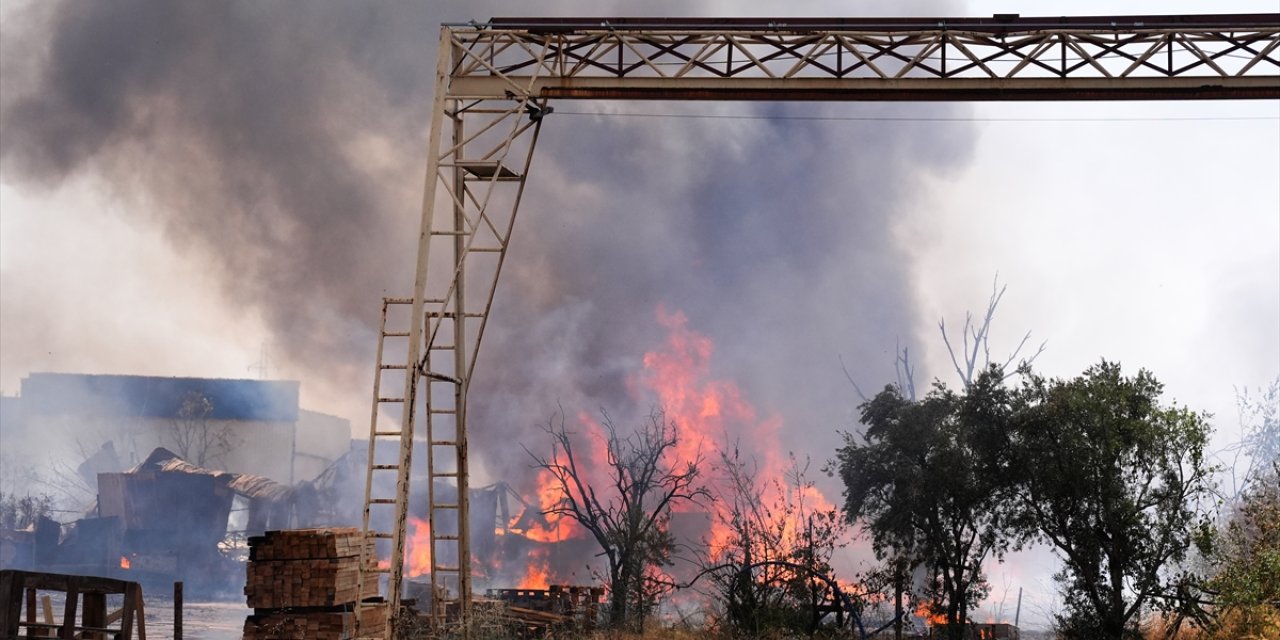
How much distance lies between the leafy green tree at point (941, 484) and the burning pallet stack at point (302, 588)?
11063mm

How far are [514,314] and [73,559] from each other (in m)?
17.5

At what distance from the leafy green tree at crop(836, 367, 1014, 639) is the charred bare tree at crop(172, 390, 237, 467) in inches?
1504

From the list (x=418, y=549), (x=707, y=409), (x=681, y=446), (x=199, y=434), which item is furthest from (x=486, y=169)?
(x=199, y=434)

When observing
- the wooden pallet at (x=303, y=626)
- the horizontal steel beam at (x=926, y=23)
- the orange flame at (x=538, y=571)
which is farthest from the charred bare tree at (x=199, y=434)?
the horizontal steel beam at (x=926, y=23)

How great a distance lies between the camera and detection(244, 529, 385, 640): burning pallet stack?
1708 cm

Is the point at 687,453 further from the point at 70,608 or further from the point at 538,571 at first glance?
the point at 70,608

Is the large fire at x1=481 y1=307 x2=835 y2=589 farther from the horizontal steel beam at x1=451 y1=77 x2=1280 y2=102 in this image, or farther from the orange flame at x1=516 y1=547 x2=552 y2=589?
the horizontal steel beam at x1=451 y1=77 x2=1280 y2=102

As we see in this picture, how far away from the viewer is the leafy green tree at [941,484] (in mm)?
22016

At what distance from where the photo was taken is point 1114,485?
2061cm

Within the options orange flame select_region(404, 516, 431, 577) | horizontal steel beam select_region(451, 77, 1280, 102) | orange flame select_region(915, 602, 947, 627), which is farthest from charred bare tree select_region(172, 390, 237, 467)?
horizontal steel beam select_region(451, 77, 1280, 102)

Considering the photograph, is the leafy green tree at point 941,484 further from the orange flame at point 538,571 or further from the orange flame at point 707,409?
the orange flame at point 707,409

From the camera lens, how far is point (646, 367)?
41125mm

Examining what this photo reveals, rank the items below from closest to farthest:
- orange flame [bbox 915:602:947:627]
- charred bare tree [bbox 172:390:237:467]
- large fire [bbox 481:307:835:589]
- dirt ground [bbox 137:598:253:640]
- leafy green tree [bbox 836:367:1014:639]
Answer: leafy green tree [bbox 836:367:1014:639] → orange flame [bbox 915:602:947:627] → dirt ground [bbox 137:598:253:640] → large fire [bbox 481:307:835:589] → charred bare tree [bbox 172:390:237:467]

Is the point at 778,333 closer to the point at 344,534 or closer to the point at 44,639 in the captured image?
the point at 344,534
